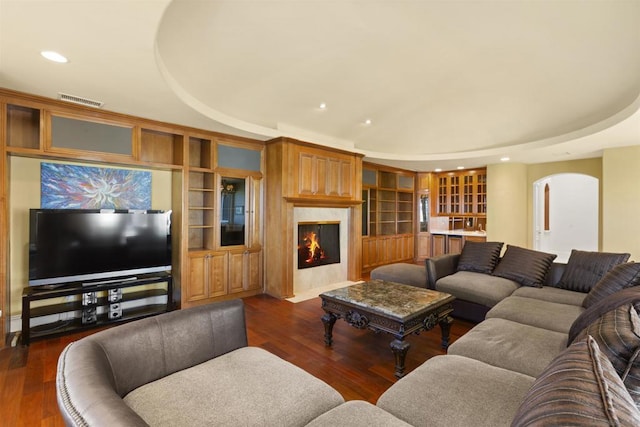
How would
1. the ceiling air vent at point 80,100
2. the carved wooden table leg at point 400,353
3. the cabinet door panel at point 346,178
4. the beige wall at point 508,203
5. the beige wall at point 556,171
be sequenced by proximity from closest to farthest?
the carved wooden table leg at point 400,353 < the ceiling air vent at point 80,100 < the cabinet door panel at point 346,178 < the beige wall at point 556,171 < the beige wall at point 508,203

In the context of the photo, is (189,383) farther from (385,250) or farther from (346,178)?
(385,250)

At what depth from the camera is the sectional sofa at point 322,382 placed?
0.82 metres

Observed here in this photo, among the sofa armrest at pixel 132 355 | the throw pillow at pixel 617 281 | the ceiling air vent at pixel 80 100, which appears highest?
the ceiling air vent at pixel 80 100

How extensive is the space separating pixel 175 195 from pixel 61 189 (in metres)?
1.21

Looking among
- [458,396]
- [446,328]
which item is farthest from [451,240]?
[458,396]

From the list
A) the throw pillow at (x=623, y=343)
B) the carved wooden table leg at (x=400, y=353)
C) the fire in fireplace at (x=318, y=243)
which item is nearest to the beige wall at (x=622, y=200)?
the fire in fireplace at (x=318, y=243)

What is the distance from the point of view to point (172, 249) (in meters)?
4.28

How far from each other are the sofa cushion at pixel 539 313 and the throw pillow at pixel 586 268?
0.60 m

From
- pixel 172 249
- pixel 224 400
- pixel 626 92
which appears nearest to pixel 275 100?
pixel 172 249

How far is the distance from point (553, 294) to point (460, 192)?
497 centimetres

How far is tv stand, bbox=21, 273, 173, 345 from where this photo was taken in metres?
3.08

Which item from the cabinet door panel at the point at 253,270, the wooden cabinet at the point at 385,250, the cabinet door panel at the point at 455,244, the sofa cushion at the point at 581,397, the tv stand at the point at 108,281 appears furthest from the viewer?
the cabinet door panel at the point at 455,244

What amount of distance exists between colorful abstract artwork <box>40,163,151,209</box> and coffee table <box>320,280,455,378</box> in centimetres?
284

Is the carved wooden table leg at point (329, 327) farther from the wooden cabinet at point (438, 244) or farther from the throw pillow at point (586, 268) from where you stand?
the wooden cabinet at point (438, 244)
